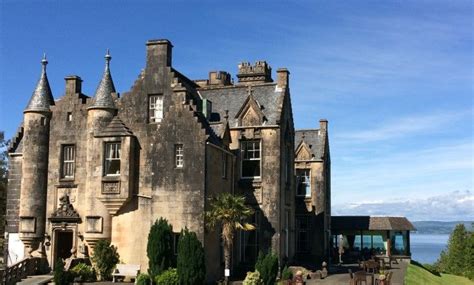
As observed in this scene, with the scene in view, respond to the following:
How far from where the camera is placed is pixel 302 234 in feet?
155

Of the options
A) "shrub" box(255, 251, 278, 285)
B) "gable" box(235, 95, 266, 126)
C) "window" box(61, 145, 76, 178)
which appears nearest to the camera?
"shrub" box(255, 251, 278, 285)

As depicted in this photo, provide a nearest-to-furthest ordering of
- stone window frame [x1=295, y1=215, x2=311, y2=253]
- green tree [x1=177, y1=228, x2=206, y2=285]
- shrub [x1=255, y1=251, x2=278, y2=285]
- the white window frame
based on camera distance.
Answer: green tree [x1=177, y1=228, x2=206, y2=285], shrub [x1=255, y1=251, x2=278, y2=285], stone window frame [x1=295, y1=215, x2=311, y2=253], the white window frame

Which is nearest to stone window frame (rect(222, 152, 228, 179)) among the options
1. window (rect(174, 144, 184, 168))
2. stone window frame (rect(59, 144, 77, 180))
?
window (rect(174, 144, 184, 168))

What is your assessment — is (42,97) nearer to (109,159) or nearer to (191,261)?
(109,159)

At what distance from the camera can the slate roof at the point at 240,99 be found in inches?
1511

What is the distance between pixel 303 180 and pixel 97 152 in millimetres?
19987

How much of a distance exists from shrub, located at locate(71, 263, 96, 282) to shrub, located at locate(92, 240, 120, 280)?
15.1 inches

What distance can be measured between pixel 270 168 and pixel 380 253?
752 inches

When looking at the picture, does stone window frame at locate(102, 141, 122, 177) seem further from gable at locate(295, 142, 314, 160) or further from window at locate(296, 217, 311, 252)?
gable at locate(295, 142, 314, 160)

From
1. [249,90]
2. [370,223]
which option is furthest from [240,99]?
[370,223]

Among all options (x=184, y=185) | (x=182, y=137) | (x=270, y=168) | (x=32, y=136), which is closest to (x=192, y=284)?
(x=184, y=185)

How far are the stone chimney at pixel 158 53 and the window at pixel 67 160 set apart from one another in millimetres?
7083

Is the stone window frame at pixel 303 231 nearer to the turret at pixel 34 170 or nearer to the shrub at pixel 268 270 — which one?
the shrub at pixel 268 270

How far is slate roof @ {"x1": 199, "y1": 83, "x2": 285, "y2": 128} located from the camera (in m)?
38.4
